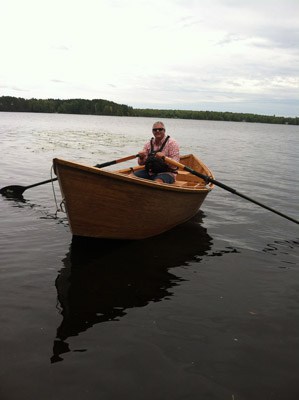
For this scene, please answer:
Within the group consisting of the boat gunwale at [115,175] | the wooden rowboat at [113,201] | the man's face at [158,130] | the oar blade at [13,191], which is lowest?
the oar blade at [13,191]

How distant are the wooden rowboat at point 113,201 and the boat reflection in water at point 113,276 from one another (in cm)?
43

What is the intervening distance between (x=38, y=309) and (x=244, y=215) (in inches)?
290

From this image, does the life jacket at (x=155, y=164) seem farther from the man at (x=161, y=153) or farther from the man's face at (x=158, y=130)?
the man's face at (x=158, y=130)

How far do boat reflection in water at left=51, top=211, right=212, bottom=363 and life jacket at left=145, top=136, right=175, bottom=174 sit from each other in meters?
1.57

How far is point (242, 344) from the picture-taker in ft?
14.8

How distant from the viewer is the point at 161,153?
8164 millimetres

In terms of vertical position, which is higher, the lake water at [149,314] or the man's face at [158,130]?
the man's face at [158,130]

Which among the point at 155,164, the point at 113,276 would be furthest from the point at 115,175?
the point at 155,164

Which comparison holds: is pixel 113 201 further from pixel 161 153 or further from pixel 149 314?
pixel 149 314

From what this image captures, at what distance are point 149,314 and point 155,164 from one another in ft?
13.7

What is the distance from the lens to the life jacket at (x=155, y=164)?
834 centimetres

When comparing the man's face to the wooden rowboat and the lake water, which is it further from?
the lake water

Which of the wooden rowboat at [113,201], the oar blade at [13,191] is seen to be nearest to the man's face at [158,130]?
the wooden rowboat at [113,201]

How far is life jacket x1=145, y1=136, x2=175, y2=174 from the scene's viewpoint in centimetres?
834
